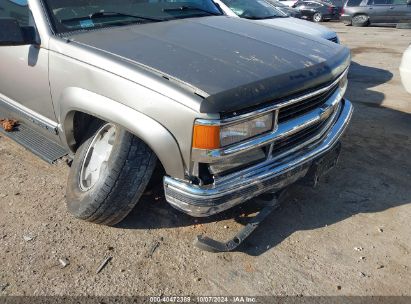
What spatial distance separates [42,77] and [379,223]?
9.25ft

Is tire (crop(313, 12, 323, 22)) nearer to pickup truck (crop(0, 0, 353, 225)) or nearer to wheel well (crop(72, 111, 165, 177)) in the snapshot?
pickup truck (crop(0, 0, 353, 225))

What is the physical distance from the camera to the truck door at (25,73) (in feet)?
9.72

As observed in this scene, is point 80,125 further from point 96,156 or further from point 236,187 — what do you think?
point 236,187

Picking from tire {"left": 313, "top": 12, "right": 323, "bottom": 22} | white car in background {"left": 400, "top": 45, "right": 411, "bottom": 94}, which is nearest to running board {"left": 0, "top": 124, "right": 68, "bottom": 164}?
white car in background {"left": 400, "top": 45, "right": 411, "bottom": 94}

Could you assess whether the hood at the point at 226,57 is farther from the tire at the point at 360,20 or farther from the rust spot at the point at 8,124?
the tire at the point at 360,20

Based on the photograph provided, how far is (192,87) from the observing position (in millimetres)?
2178

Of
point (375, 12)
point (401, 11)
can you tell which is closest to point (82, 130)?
point (401, 11)

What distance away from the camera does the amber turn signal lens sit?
2137mm

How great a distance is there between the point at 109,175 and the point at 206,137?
81 cm

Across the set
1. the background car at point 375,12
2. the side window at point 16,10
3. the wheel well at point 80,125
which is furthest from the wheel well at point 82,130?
the background car at point 375,12

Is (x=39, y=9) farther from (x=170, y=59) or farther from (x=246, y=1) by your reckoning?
(x=246, y=1)

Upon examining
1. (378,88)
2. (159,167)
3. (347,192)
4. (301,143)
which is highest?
(301,143)

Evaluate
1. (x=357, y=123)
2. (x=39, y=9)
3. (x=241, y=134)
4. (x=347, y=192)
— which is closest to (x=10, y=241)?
(x=39, y=9)

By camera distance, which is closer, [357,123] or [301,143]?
[301,143]
